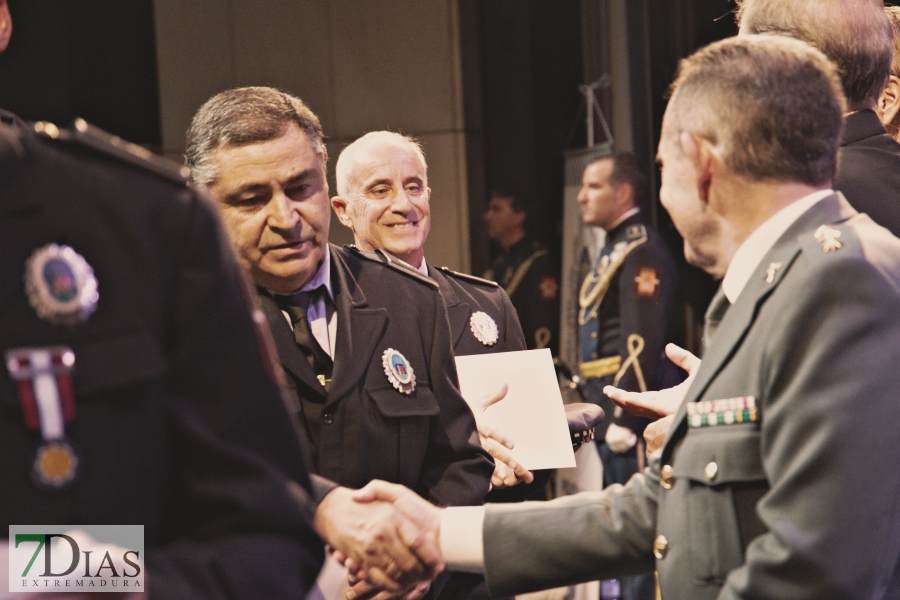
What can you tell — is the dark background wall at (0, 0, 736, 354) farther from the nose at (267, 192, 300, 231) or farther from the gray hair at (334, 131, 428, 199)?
the nose at (267, 192, 300, 231)

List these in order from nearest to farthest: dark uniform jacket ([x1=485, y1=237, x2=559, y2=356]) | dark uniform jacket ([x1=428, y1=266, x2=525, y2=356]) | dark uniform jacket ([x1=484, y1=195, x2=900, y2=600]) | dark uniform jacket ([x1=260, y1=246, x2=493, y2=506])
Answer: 1. dark uniform jacket ([x1=484, y1=195, x2=900, y2=600])
2. dark uniform jacket ([x1=260, y1=246, x2=493, y2=506])
3. dark uniform jacket ([x1=428, y1=266, x2=525, y2=356])
4. dark uniform jacket ([x1=485, y1=237, x2=559, y2=356])

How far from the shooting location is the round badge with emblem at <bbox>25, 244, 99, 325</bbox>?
2.77ft

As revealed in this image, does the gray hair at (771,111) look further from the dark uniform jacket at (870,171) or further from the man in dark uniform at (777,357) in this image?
the dark uniform jacket at (870,171)

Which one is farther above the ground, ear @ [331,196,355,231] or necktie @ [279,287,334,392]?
ear @ [331,196,355,231]

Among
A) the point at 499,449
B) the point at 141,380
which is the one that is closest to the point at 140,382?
the point at 141,380

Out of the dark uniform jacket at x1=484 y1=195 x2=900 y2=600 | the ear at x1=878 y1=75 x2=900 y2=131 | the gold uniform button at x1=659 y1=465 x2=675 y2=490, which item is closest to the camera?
the dark uniform jacket at x1=484 y1=195 x2=900 y2=600

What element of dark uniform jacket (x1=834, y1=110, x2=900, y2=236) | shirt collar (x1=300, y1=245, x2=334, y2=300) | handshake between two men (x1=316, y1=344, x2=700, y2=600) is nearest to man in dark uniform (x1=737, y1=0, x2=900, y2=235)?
dark uniform jacket (x1=834, y1=110, x2=900, y2=236)

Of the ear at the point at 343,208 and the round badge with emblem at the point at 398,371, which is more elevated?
the ear at the point at 343,208

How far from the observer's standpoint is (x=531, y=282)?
5883mm

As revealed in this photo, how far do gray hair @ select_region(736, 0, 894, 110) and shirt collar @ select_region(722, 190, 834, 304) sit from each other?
0.54 meters

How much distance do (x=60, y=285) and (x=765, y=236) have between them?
34.8 inches

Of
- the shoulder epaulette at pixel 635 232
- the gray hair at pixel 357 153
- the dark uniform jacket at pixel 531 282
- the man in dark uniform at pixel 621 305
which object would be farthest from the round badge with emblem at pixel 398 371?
the dark uniform jacket at pixel 531 282

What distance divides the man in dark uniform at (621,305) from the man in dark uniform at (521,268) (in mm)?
756

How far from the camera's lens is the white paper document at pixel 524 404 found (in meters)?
2.35
